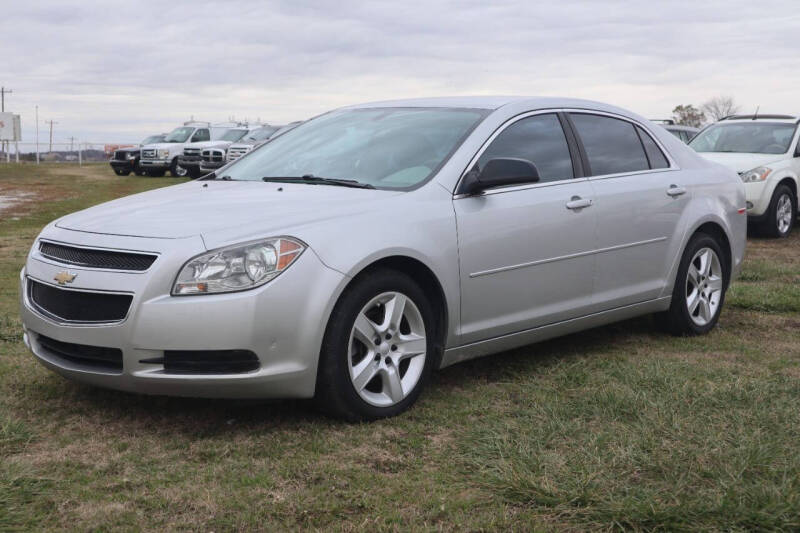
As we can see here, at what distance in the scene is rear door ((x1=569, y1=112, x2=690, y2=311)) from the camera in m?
5.68

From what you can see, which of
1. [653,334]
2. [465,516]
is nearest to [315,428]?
[465,516]

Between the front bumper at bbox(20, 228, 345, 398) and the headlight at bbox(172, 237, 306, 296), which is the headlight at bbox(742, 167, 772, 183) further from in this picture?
the headlight at bbox(172, 237, 306, 296)

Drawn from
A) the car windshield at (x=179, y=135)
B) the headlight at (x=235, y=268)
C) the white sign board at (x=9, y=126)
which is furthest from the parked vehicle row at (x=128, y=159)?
the headlight at (x=235, y=268)

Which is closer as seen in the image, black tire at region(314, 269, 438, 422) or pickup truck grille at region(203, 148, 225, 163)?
black tire at region(314, 269, 438, 422)

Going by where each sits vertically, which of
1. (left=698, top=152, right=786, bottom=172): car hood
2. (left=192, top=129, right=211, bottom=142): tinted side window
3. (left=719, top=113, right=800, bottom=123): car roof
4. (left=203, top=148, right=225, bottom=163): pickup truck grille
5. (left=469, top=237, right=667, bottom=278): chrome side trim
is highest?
(left=719, top=113, right=800, bottom=123): car roof

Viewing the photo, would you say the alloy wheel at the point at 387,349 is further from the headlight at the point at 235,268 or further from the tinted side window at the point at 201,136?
the tinted side window at the point at 201,136

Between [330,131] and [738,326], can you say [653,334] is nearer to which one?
[738,326]

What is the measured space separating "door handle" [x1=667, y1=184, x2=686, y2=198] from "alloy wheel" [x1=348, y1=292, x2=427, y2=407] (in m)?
2.33

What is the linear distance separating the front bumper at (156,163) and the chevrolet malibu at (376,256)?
27.8 meters

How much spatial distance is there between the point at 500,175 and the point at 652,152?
186 cm

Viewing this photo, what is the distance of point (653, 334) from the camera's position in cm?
658

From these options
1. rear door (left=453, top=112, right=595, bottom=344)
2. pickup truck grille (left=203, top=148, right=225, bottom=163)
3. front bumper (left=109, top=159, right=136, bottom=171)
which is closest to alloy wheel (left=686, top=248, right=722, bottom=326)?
rear door (left=453, top=112, right=595, bottom=344)

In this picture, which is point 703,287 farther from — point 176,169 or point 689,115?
point 689,115

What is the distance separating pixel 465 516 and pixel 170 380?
1442 mm
